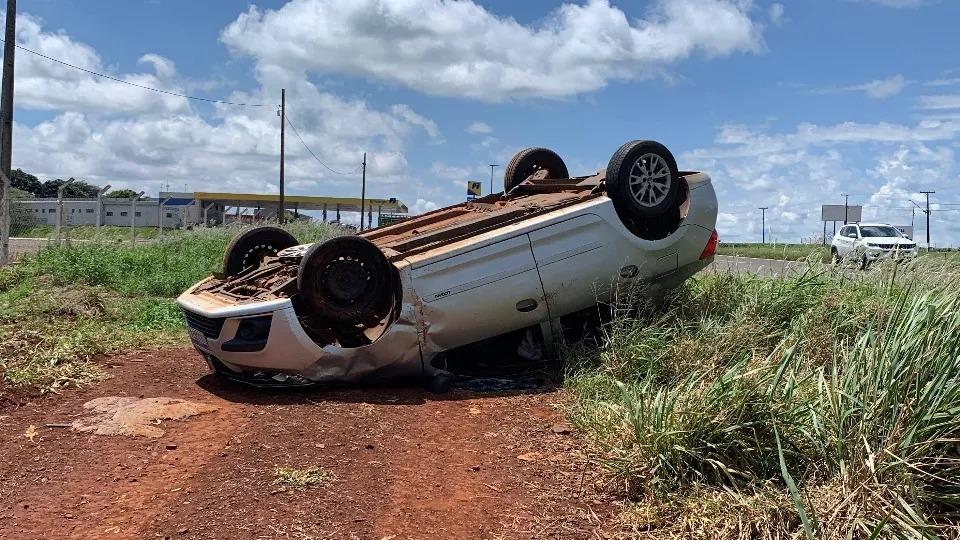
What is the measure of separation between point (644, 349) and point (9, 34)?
627 inches

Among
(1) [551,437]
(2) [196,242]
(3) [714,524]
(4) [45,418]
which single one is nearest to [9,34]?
(2) [196,242]

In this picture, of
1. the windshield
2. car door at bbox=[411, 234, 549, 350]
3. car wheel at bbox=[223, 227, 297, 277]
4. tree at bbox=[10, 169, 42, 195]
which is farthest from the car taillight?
tree at bbox=[10, 169, 42, 195]

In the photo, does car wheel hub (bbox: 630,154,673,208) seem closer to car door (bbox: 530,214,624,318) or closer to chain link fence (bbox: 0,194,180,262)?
car door (bbox: 530,214,624,318)

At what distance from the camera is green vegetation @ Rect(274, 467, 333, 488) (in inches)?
145

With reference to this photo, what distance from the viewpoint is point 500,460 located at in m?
4.25

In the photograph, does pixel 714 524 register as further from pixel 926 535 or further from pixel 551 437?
pixel 551 437

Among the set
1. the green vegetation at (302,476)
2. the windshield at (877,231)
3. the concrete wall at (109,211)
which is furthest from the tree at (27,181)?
the green vegetation at (302,476)

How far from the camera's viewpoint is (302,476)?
374cm

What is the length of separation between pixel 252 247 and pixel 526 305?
270cm

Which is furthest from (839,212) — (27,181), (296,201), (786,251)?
(27,181)

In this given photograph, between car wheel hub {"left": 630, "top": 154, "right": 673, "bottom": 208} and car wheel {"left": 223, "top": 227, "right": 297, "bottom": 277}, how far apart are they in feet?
10.7

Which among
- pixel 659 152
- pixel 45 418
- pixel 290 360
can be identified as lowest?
pixel 45 418

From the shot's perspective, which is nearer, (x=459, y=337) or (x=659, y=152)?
(x=459, y=337)

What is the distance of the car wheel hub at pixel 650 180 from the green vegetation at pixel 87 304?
15.7ft
